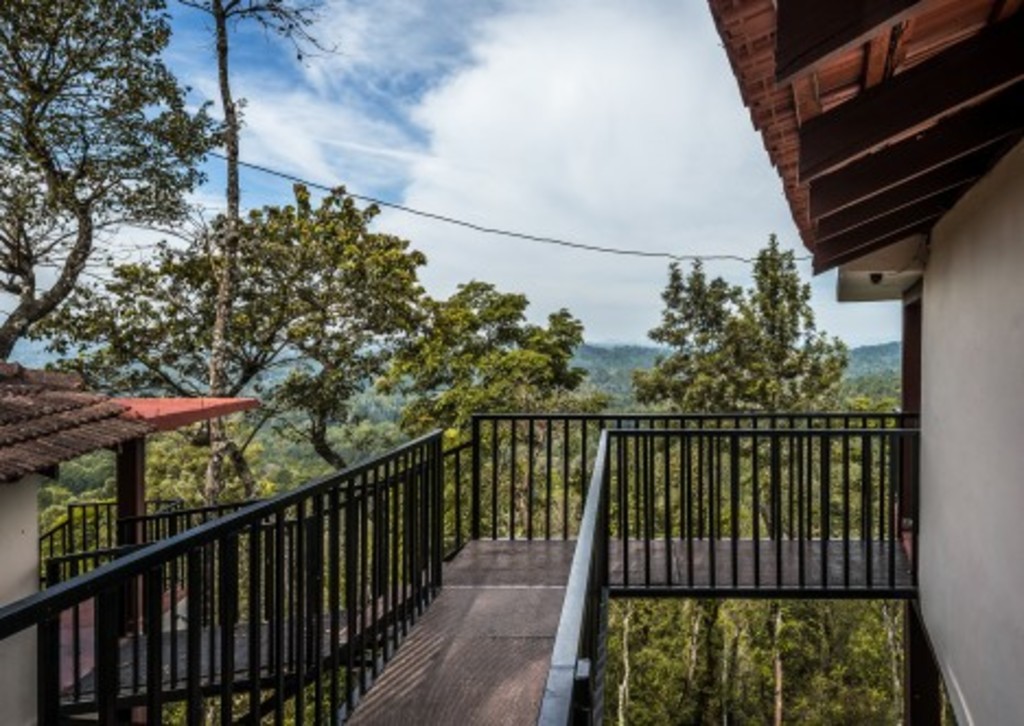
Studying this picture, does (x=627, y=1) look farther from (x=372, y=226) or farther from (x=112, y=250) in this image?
(x=112, y=250)

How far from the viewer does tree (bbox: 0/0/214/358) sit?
396 inches

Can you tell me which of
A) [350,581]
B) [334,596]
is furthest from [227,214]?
[334,596]

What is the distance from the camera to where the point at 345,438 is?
15.1 meters

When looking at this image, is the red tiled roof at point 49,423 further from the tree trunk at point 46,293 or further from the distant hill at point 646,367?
the distant hill at point 646,367

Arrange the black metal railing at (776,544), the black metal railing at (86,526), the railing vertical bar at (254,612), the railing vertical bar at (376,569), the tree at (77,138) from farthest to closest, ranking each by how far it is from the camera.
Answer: the tree at (77,138)
the black metal railing at (86,526)
the black metal railing at (776,544)
the railing vertical bar at (376,569)
the railing vertical bar at (254,612)

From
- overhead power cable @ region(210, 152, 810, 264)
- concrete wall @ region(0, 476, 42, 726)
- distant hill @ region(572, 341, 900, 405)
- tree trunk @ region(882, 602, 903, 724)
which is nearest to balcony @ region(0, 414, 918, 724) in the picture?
concrete wall @ region(0, 476, 42, 726)

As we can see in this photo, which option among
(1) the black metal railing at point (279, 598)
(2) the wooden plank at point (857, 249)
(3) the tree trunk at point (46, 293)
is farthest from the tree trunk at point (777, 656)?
(3) the tree trunk at point (46, 293)

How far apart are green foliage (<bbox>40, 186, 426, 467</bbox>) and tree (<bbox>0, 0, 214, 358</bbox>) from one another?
129 centimetres

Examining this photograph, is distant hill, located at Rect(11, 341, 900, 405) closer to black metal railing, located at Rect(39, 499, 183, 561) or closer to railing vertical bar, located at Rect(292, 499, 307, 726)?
black metal railing, located at Rect(39, 499, 183, 561)

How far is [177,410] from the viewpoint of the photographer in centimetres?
662

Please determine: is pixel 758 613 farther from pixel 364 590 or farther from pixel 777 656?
pixel 364 590

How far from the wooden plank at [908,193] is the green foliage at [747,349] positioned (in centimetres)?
1310

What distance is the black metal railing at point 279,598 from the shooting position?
56.6 inches

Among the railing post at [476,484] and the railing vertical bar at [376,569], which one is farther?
the railing post at [476,484]
